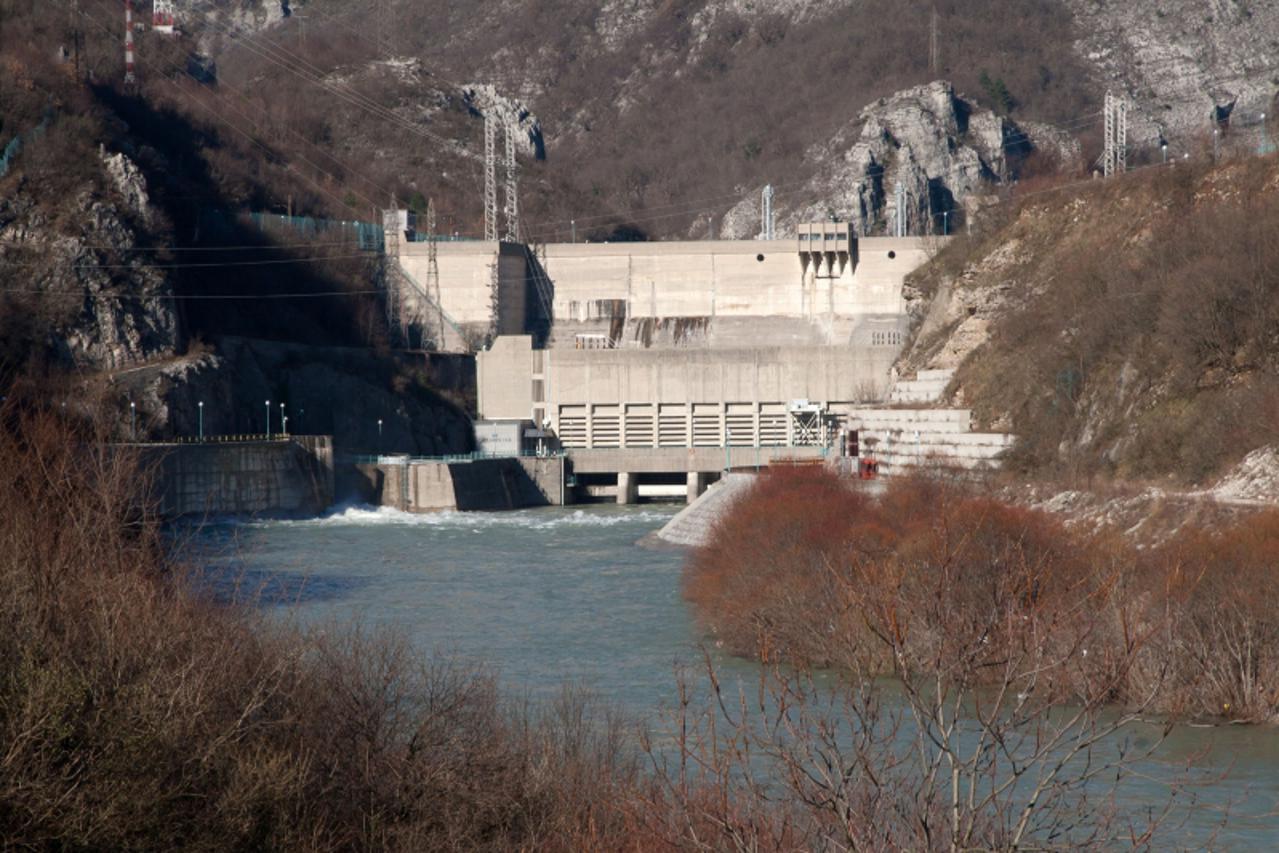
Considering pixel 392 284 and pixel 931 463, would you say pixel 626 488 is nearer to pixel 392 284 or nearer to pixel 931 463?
pixel 392 284

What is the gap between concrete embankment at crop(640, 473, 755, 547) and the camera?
46.4 metres

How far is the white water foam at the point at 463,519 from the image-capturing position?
56656 mm

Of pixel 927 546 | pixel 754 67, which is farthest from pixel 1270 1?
pixel 927 546

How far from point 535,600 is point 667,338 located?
155 feet

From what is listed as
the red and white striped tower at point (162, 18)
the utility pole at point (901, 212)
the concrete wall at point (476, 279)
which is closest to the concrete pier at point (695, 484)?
the concrete wall at point (476, 279)

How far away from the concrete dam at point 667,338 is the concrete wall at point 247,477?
1278 centimetres

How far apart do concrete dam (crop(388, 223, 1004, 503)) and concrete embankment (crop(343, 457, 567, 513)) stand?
5483mm

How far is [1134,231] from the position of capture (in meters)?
45.6

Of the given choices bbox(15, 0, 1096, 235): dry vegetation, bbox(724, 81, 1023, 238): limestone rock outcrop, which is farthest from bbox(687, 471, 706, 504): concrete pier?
bbox(724, 81, 1023, 238): limestone rock outcrop

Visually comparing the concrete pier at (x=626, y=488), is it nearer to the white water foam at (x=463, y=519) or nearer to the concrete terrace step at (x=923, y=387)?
the white water foam at (x=463, y=519)

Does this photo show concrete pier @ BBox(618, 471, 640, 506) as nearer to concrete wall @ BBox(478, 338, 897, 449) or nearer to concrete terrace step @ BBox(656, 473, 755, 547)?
concrete wall @ BBox(478, 338, 897, 449)

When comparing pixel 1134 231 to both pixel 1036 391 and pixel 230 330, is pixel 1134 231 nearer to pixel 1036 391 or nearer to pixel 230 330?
pixel 1036 391

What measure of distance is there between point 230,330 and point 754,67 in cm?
9423

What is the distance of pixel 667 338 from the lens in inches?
3233
